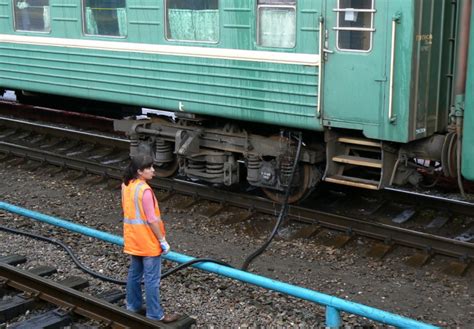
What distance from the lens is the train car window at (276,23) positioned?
7.46 m

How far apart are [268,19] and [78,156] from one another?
4.72 m

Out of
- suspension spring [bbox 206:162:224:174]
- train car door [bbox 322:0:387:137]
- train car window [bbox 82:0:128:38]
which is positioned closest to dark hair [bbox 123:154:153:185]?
train car door [bbox 322:0:387:137]

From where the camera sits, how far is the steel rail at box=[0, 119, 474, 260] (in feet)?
23.3

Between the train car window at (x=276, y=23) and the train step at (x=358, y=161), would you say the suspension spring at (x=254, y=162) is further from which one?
the train car window at (x=276, y=23)

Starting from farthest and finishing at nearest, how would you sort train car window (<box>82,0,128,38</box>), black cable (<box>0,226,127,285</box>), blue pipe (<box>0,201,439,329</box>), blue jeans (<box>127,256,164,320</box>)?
train car window (<box>82,0,128,38</box>)
black cable (<box>0,226,127,285</box>)
blue jeans (<box>127,256,164,320</box>)
blue pipe (<box>0,201,439,329</box>)

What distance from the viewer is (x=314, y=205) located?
8.66 metres

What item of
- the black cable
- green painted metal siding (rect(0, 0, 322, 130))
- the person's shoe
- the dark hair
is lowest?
the black cable

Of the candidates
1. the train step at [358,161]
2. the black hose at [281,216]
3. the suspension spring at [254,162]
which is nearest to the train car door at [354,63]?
the train step at [358,161]

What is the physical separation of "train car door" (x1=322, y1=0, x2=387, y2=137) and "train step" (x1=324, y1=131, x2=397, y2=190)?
305 mm

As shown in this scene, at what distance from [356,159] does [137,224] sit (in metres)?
3.07

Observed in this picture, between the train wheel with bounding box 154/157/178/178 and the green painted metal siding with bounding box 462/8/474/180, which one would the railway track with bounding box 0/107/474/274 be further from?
the green painted metal siding with bounding box 462/8/474/180

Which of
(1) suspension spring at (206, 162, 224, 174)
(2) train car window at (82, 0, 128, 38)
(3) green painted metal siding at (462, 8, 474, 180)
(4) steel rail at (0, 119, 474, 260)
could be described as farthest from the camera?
(2) train car window at (82, 0, 128, 38)

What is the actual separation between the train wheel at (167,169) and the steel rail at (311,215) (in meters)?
0.19

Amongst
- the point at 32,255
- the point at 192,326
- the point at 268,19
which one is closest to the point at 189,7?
the point at 268,19
